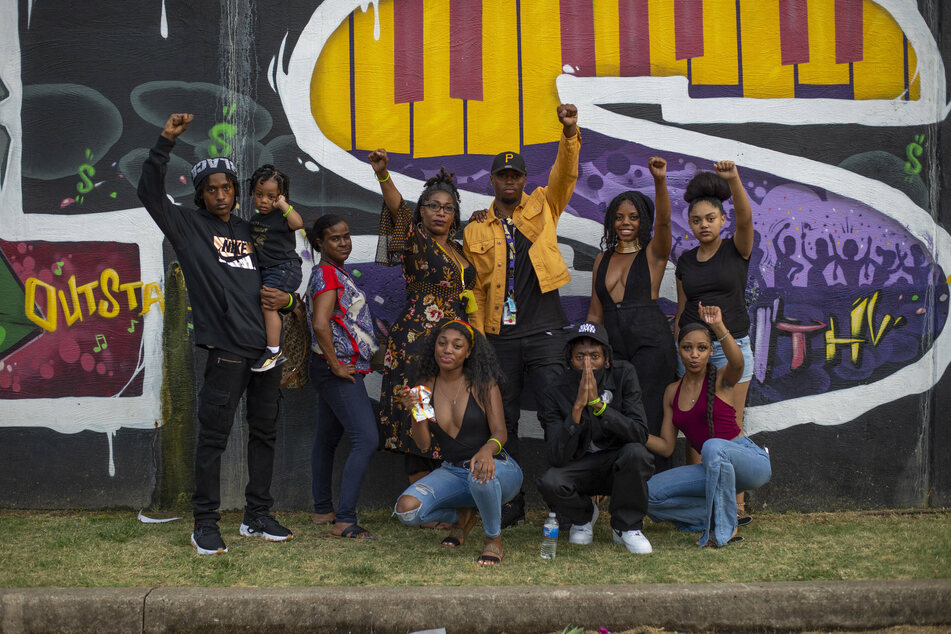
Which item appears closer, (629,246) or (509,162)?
(509,162)

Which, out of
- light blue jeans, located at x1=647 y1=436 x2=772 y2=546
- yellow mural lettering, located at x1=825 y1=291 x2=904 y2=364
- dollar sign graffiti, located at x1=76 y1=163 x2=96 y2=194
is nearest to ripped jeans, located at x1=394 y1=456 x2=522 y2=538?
light blue jeans, located at x1=647 y1=436 x2=772 y2=546

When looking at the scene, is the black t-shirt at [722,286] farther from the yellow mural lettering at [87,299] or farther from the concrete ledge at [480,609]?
the yellow mural lettering at [87,299]

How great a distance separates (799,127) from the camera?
221 inches

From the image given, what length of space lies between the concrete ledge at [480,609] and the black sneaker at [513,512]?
144cm

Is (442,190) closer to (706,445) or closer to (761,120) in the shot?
(706,445)

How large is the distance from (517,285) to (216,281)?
5.97 feet

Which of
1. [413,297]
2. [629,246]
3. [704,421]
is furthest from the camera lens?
[629,246]

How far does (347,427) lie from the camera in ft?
15.9

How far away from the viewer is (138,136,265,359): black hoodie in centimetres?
436

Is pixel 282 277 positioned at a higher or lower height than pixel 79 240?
lower

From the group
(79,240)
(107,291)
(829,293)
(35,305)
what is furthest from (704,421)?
(35,305)

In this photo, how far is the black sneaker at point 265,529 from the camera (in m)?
4.62

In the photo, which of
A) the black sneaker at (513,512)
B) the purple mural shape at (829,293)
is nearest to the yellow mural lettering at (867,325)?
the purple mural shape at (829,293)

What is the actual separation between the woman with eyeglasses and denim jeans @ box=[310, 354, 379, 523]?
18 cm
